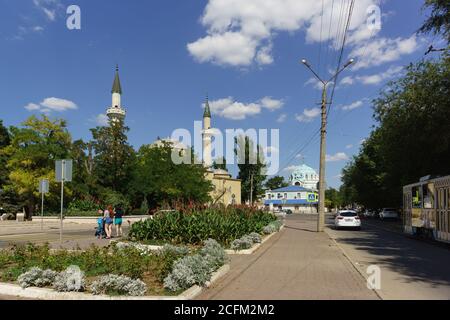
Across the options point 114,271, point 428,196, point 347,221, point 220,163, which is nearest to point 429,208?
point 428,196

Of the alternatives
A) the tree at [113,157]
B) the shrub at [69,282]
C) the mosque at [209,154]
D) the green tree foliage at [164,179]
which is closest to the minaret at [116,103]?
the mosque at [209,154]

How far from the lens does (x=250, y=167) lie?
90188 millimetres

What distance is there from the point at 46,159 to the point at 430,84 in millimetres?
30494

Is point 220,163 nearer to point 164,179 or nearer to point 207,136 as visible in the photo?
point 207,136

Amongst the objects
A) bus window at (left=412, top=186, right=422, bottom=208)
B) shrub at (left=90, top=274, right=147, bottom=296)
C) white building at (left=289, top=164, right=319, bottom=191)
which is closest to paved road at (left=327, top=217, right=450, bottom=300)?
bus window at (left=412, top=186, right=422, bottom=208)

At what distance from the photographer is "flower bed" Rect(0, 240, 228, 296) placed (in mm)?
7703

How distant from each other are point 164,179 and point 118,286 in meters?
39.8

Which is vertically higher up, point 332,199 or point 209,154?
point 209,154

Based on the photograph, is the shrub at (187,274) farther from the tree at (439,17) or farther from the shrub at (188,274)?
the tree at (439,17)

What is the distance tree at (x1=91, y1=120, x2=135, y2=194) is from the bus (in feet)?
93.3

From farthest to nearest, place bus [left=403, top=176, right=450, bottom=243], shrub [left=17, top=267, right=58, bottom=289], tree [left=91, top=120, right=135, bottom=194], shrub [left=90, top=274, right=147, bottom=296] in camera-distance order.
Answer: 1. tree [left=91, top=120, right=135, bottom=194]
2. bus [left=403, top=176, right=450, bottom=243]
3. shrub [left=17, top=267, right=58, bottom=289]
4. shrub [left=90, top=274, right=147, bottom=296]

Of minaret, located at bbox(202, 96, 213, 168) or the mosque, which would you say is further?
minaret, located at bbox(202, 96, 213, 168)

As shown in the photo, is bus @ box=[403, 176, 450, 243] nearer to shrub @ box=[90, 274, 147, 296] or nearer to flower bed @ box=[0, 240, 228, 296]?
flower bed @ box=[0, 240, 228, 296]

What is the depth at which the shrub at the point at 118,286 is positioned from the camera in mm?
7543
